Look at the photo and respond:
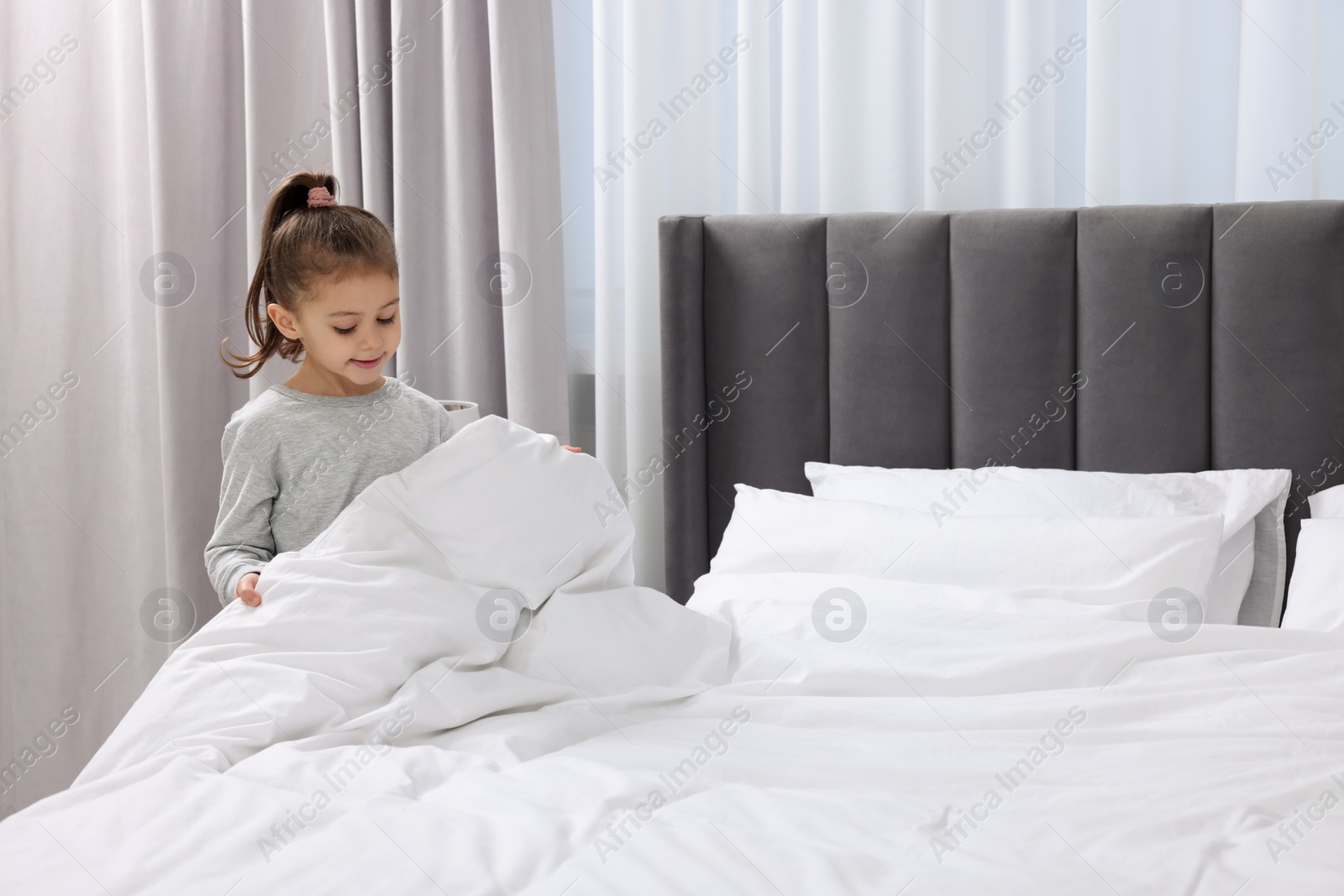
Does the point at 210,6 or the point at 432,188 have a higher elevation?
the point at 210,6

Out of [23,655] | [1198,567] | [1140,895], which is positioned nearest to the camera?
[1140,895]

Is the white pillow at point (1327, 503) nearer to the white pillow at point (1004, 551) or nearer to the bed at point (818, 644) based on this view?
the bed at point (818, 644)

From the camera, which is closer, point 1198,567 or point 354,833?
point 354,833

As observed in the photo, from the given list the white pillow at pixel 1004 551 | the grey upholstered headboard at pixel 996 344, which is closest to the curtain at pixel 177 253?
the grey upholstered headboard at pixel 996 344

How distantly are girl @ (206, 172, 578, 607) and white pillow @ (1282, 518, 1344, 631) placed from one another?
4.37 feet

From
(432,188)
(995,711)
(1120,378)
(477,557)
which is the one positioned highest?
(432,188)

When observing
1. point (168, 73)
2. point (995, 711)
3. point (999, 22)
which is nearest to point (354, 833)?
point (995, 711)

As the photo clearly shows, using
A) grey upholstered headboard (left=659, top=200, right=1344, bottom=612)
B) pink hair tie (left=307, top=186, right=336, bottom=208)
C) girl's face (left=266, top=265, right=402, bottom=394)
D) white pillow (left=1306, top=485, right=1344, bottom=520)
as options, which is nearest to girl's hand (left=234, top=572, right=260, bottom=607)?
girl's face (left=266, top=265, right=402, bottom=394)

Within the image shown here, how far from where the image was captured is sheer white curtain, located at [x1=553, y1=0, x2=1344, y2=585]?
71.9 inches

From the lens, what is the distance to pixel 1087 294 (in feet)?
6.11

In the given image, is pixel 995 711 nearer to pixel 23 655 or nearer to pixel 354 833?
pixel 354 833

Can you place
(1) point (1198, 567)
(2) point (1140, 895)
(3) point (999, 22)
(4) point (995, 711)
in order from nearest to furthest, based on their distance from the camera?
(2) point (1140, 895)
(4) point (995, 711)
(1) point (1198, 567)
(3) point (999, 22)

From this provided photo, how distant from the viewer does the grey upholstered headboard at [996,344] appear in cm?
176

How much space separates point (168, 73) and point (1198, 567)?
224 centimetres
